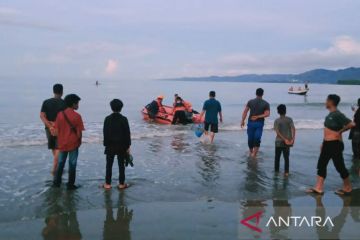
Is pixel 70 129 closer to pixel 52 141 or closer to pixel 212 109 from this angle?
pixel 52 141

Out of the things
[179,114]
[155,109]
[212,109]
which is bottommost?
[179,114]

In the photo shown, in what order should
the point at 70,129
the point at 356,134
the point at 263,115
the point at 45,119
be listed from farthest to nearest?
the point at 356,134 < the point at 263,115 < the point at 45,119 < the point at 70,129

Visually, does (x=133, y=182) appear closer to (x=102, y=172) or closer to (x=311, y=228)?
(x=102, y=172)

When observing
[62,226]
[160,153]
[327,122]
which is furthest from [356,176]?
[62,226]

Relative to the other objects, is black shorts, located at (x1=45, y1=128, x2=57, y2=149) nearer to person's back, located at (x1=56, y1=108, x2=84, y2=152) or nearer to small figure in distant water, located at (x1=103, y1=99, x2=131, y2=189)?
person's back, located at (x1=56, y1=108, x2=84, y2=152)

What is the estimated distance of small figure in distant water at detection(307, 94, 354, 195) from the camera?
22.0 ft

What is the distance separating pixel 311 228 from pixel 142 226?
221 centimetres

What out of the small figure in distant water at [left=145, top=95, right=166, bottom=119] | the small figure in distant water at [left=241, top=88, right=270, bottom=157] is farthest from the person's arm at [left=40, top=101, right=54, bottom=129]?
the small figure in distant water at [left=145, top=95, right=166, bottom=119]

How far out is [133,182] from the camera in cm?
794

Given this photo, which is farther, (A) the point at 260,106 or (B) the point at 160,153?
(B) the point at 160,153

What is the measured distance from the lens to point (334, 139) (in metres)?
6.80

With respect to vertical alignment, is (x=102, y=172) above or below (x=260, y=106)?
below

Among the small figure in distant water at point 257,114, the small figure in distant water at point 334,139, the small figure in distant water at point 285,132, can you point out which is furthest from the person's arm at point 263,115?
the small figure in distant water at point 334,139

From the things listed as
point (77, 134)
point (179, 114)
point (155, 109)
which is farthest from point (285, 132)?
point (155, 109)
